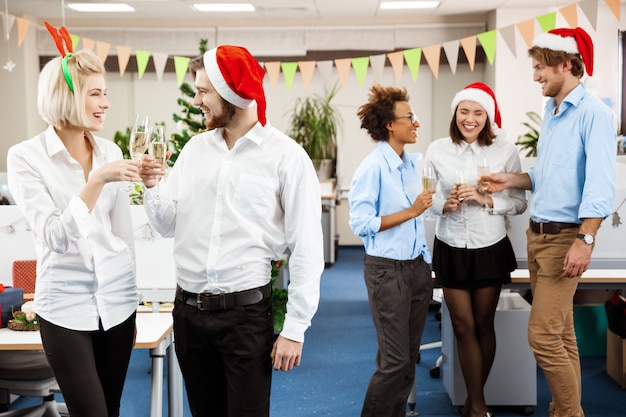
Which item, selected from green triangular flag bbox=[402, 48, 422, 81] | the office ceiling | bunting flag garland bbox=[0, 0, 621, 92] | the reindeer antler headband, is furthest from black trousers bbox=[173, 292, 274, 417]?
the office ceiling

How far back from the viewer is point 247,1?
8.15m

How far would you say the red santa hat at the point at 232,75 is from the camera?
5.72ft

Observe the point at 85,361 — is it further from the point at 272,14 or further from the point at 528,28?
the point at 272,14

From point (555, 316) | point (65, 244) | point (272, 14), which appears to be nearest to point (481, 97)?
point (555, 316)

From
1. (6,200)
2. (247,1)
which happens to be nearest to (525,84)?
(247,1)

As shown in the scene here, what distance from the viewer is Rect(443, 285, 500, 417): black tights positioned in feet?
9.69

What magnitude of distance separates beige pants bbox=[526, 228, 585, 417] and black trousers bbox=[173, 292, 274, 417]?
1.22 meters

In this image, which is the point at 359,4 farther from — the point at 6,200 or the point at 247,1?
the point at 6,200

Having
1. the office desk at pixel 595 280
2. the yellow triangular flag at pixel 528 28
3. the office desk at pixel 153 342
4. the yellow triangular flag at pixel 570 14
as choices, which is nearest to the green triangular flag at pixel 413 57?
the yellow triangular flag at pixel 528 28

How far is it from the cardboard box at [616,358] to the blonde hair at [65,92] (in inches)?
118

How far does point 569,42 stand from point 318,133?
6110mm

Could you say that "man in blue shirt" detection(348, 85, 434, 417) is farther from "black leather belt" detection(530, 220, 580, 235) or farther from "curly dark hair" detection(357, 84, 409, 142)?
"black leather belt" detection(530, 220, 580, 235)

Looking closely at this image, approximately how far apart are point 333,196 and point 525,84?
8.87ft

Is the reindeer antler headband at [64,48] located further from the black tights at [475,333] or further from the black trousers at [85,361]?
the black tights at [475,333]
